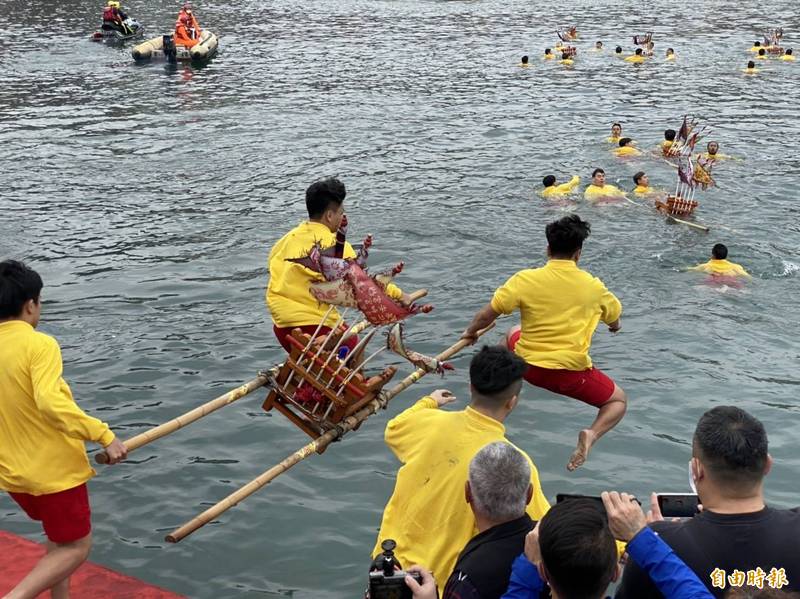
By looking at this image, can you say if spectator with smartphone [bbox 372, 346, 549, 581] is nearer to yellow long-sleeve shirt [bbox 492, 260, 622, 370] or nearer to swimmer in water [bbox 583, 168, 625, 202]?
yellow long-sleeve shirt [bbox 492, 260, 622, 370]

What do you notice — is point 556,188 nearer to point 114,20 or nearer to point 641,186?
point 641,186

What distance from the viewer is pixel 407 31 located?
39531 millimetres

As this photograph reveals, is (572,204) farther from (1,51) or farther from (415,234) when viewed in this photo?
(1,51)

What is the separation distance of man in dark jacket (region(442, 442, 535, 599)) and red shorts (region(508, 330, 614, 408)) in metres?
3.50

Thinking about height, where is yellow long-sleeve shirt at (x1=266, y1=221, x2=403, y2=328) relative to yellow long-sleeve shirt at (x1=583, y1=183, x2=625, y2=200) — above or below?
above

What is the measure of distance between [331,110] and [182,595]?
19564mm

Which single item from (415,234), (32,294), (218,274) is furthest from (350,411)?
(415,234)

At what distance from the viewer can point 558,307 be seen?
24.8ft

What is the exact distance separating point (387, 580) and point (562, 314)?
152 inches

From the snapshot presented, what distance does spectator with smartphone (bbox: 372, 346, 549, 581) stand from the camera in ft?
15.6

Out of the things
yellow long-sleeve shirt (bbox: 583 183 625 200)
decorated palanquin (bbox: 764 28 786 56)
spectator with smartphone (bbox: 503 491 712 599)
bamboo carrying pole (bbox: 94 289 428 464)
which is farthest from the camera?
decorated palanquin (bbox: 764 28 786 56)

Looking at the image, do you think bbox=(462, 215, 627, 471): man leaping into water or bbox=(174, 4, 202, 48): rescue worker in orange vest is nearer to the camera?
bbox=(462, 215, 627, 471): man leaping into water

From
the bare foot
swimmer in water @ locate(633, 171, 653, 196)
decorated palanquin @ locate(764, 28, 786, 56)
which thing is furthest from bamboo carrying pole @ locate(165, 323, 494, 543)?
decorated palanquin @ locate(764, 28, 786, 56)

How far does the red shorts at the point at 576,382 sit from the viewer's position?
7.77m
